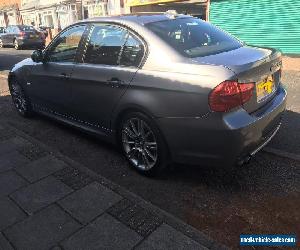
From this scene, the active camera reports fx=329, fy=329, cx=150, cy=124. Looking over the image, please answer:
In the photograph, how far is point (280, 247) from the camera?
272cm

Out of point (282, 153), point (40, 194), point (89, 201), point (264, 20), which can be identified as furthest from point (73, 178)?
point (264, 20)

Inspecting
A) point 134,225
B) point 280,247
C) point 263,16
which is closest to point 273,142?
point 280,247

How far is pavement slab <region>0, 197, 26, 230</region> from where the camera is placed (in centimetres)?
315

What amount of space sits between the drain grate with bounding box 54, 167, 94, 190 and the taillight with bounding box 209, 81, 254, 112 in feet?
5.65

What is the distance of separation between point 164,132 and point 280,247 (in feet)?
4.87

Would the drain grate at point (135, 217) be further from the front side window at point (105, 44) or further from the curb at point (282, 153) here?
the curb at point (282, 153)

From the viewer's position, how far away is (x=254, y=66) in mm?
3223

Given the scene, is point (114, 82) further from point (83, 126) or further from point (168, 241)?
point (168, 241)

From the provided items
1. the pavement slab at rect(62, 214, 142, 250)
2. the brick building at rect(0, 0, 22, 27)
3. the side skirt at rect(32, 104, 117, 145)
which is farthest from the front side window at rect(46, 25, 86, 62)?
the brick building at rect(0, 0, 22, 27)

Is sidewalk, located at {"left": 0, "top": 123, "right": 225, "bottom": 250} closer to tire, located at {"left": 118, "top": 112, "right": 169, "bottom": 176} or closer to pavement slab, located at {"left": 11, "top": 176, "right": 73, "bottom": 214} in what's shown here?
pavement slab, located at {"left": 11, "top": 176, "right": 73, "bottom": 214}

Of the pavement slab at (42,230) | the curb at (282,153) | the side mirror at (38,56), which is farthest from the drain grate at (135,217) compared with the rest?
the side mirror at (38,56)

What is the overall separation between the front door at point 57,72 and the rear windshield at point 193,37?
1291 millimetres

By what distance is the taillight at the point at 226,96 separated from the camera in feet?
9.77

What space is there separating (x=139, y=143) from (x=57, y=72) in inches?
72.9
